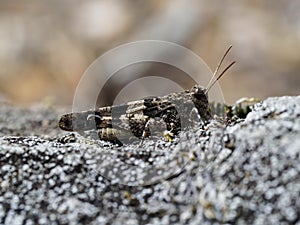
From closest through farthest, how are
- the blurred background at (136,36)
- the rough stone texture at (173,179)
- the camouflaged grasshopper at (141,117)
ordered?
the rough stone texture at (173,179), the camouflaged grasshopper at (141,117), the blurred background at (136,36)

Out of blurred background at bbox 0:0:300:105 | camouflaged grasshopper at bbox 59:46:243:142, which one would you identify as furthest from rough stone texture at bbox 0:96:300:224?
blurred background at bbox 0:0:300:105

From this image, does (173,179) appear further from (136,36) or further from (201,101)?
(136,36)

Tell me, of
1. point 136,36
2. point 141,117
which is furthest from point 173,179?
point 136,36

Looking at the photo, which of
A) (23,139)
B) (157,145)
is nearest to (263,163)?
(157,145)

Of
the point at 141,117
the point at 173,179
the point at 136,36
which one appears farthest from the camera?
the point at 136,36

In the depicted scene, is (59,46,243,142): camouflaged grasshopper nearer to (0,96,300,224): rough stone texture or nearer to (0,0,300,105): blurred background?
(0,96,300,224): rough stone texture

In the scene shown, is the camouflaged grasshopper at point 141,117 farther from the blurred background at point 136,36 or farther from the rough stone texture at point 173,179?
the blurred background at point 136,36

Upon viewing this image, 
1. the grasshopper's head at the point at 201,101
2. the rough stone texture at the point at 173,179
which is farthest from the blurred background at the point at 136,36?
the rough stone texture at the point at 173,179
